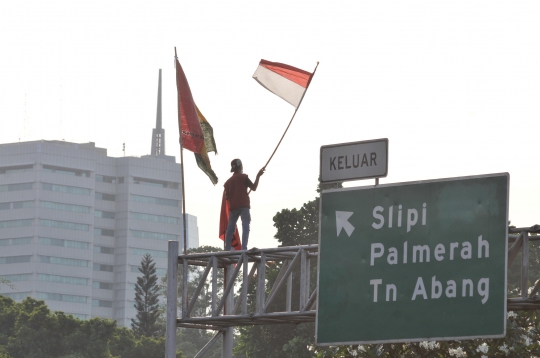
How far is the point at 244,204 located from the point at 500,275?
5.92 metres

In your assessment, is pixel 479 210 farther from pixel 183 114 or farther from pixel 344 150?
pixel 183 114

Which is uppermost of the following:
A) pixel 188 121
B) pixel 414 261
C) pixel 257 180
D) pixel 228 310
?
pixel 188 121

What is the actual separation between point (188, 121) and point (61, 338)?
2975 inches

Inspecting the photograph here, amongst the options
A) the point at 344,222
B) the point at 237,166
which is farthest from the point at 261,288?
the point at 344,222

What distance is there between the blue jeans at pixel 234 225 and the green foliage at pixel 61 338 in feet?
237

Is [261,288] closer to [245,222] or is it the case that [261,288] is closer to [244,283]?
[244,283]

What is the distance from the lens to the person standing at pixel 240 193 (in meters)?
18.9

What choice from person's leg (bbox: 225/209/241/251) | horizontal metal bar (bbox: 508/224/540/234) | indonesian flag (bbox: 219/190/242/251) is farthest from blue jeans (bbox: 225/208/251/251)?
horizontal metal bar (bbox: 508/224/540/234)

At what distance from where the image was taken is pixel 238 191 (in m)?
18.9

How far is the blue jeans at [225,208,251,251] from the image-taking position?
18906 mm

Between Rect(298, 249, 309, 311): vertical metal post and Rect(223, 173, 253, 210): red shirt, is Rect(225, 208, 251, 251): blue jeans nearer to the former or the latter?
Rect(223, 173, 253, 210): red shirt

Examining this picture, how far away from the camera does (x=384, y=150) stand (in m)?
14.5

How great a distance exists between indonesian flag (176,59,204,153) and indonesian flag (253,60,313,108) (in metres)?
1.38

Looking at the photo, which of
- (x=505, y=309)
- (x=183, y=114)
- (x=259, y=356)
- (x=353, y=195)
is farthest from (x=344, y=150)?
(x=259, y=356)
